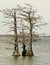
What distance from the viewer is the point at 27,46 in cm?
6812

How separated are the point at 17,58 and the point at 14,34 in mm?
5427

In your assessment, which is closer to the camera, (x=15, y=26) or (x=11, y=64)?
(x=11, y=64)

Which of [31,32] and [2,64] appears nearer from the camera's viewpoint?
[2,64]

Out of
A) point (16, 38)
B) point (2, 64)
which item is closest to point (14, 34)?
point (16, 38)

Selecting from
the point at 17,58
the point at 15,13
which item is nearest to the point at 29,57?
the point at 17,58

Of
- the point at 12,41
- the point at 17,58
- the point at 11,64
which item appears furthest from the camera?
the point at 12,41

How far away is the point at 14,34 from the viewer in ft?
226

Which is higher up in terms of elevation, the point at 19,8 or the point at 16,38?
the point at 19,8

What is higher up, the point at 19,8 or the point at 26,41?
the point at 19,8

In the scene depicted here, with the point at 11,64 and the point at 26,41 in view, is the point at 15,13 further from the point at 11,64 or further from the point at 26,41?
the point at 11,64

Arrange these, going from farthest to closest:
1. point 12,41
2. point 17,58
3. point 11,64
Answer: point 12,41 < point 17,58 < point 11,64

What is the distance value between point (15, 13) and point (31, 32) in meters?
3.87

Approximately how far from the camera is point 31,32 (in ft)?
219

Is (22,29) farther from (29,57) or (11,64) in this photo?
(11,64)
